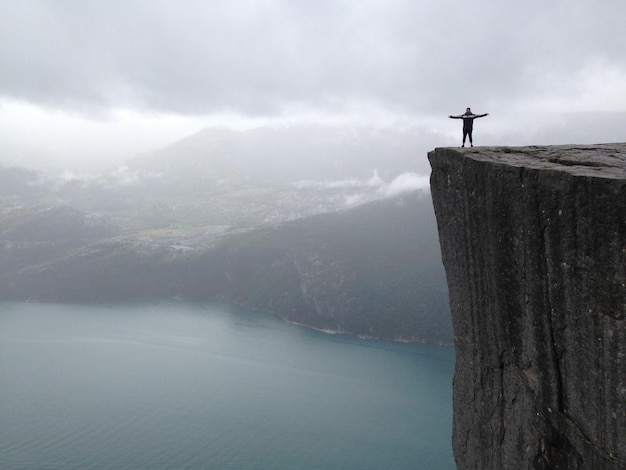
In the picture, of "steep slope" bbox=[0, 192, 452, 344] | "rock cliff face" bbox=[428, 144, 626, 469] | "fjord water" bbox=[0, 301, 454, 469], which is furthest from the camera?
"steep slope" bbox=[0, 192, 452, 344]

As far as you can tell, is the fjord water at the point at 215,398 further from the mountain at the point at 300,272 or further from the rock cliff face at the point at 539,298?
the rock cliff face at the point at 539,298

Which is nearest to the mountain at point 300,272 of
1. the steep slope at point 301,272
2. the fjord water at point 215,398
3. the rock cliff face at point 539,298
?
the steep slope at point 301,272

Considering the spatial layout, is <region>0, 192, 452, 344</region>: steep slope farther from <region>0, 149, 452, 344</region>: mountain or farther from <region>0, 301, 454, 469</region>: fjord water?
<region>0, 301, 454, 469</region>: fjord water

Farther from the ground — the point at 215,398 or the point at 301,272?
the point at 215,398

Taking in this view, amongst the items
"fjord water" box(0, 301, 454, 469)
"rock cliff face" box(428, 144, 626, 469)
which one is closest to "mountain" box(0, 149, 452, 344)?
"fjord water" box(0, 301, 454, 469)

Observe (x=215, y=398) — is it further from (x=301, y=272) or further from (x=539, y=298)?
(x=301, y=272)

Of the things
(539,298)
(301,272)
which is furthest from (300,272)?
(539,298)
